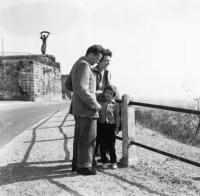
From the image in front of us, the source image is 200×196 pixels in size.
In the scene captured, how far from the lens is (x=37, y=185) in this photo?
16.1 feet

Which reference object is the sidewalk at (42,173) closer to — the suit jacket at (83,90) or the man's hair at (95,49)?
the suit jacket at (83,90)

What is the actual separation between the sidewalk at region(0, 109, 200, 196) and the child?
34cm

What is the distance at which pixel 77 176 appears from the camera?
17.4 feet

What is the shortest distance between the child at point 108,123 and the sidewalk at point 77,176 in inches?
13.2

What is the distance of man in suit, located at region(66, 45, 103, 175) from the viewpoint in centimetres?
525

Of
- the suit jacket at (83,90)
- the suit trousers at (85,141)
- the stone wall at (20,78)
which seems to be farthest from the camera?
the stone wall at (20,78)

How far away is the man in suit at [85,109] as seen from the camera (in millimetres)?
5254

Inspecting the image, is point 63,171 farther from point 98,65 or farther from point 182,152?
point 182,152

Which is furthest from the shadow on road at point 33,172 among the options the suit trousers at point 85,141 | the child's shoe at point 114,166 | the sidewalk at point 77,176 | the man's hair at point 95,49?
the man's hair at point 95,49

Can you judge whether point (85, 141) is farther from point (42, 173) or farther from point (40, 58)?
point (40, 58)

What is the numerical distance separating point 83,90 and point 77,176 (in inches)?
45.7

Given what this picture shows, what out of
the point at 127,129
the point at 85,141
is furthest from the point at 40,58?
the point at 85,141

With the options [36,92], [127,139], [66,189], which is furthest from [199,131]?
[36,92]

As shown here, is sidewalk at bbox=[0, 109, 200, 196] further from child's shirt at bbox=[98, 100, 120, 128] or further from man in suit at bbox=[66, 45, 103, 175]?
child's shirt at bbox=[98, 100, 120, 128]
